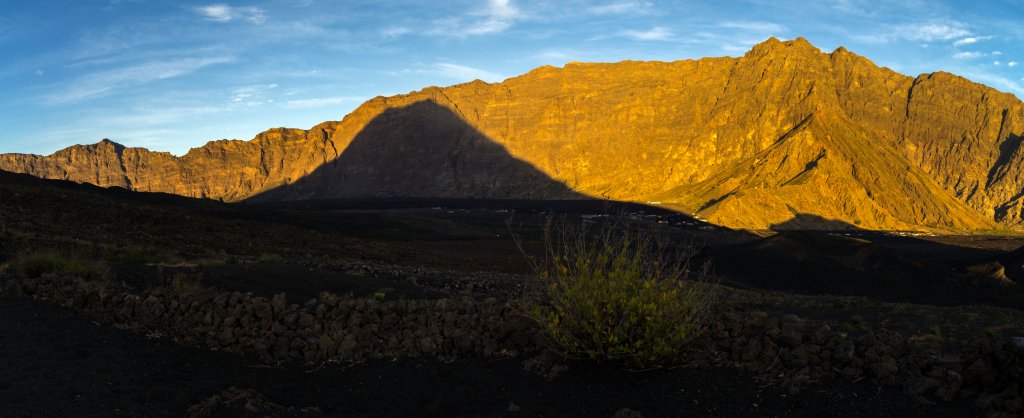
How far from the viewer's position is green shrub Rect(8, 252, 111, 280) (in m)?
9.81

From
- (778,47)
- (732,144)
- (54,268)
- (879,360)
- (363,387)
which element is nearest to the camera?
(879,360)

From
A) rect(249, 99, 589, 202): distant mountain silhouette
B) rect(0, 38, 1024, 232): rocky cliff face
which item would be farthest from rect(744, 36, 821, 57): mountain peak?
rect(249, 99, 589, 202): distant mountain silhouette

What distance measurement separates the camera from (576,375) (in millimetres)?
6414

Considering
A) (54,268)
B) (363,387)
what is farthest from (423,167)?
(363,387)

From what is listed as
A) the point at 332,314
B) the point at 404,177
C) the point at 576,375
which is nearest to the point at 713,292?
the point at 576,375

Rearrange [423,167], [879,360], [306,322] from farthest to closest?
1. [423,167]
2. [306,322]
3. [879,360]

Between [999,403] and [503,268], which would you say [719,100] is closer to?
[503,268]

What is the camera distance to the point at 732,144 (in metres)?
137

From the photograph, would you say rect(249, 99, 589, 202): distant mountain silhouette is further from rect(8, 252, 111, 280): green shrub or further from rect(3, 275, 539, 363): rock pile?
rect(3, 275, 539, 363): rock pile

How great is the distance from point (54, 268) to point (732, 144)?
139 meters

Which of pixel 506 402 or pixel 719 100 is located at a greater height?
pixel 719 100

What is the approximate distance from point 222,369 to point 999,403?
24.6 feet

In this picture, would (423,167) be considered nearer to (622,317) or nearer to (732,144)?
(732,144)

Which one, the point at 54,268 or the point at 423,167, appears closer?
the point at 54,268
